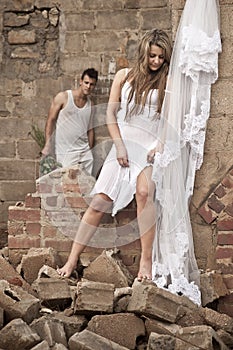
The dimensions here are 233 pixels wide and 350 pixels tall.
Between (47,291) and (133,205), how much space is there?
1.12m

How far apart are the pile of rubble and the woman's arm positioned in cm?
88

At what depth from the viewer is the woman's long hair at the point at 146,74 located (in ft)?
21.2

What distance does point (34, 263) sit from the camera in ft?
21.5

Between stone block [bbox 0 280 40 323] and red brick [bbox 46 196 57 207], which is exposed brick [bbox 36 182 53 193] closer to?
red brick [bbox 46 196 57 207]

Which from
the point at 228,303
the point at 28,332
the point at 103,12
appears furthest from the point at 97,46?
the point at 28,332

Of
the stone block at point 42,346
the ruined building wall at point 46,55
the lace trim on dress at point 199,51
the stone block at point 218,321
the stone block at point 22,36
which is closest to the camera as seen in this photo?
the stone block at point 42,346

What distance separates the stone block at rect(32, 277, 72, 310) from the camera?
19.5 feet

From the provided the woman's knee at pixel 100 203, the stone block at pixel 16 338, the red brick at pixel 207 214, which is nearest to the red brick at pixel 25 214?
the woman's knee at pixel 100 203

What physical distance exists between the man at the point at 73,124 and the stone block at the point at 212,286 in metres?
3.14

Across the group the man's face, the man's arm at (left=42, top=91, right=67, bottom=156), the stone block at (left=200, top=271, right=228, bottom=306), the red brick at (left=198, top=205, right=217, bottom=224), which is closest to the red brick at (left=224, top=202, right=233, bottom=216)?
the red brick at (left=198, top=205, right=217, bottom=224)

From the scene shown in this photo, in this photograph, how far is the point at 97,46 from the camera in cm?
934

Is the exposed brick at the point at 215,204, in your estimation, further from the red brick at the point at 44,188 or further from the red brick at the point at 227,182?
the red brick at the point at 44,188

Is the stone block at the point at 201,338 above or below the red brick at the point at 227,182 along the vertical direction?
below

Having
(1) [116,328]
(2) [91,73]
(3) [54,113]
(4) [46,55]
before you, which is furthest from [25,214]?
(4) [46,55]
